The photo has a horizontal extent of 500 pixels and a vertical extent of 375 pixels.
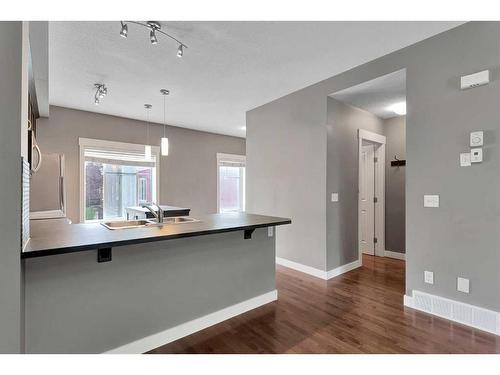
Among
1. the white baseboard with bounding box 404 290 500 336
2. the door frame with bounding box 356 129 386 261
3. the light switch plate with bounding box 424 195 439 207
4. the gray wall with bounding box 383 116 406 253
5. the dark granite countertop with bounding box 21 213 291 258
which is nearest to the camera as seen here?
the dark granite countertop with bounding box 21 213 291 258

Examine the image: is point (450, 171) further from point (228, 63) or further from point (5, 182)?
point (5, 182)

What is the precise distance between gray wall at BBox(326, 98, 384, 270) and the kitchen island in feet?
4.50

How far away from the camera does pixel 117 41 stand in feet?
8.05

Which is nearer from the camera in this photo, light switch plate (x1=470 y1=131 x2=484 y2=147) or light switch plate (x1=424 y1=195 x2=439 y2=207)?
light switch plate (x1=470 y1=131 x2=484 y2=147)

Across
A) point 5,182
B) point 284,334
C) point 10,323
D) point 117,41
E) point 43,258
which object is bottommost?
point 284,334

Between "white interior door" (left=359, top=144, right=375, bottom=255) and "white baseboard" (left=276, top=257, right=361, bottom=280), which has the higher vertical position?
"white interior door" (left=359, top=144, right=375, bottom=255)

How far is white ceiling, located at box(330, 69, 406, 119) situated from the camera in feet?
9.57

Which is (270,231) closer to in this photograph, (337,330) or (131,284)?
(337,330)

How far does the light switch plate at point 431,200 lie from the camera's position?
2432 mm

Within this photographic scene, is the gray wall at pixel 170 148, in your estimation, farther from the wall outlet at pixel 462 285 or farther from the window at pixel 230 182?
the wall outlet at pixel 462 285

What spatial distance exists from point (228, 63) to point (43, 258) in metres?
2.47

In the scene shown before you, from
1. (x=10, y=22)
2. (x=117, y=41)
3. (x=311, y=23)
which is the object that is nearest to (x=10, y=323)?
(x=10, y=22)

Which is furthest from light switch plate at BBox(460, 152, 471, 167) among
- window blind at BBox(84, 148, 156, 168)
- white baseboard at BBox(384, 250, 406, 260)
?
window blind at BBox(84, 148, 156, 168)

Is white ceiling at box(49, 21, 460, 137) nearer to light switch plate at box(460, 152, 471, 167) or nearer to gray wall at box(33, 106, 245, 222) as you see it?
gray wall at box(33, 106, 245, 222)
